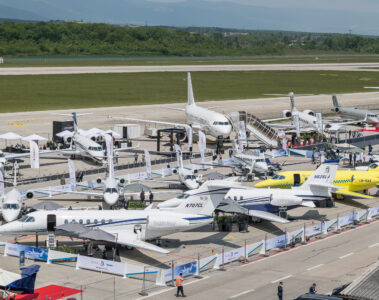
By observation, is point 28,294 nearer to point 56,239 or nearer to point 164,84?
point 56,239

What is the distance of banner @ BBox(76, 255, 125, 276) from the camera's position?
45.3 m

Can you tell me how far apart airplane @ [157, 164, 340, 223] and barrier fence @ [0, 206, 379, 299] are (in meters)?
2.02

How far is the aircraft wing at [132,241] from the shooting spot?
4697cm

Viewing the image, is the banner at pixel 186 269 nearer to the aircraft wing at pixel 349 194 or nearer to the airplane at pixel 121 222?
the airplane at pixel 121 222

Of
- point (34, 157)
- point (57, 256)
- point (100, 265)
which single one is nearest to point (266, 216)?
point (100, 265)

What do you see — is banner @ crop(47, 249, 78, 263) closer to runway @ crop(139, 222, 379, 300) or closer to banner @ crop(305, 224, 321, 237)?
runway @ crop(139, 222, 379, 300)

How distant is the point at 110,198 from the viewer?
59656mm

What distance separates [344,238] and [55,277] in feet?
76.7

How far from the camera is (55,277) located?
44.6m

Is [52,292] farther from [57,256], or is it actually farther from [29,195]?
[29,195]

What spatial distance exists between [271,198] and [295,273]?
12217mm

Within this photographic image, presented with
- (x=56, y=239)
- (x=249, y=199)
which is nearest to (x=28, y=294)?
(x=56, y=239)

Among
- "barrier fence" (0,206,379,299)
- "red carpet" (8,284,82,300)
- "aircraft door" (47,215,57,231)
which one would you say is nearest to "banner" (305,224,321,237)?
"barrier fence" (0,206,379,299)

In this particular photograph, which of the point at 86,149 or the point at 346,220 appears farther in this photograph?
the point at 86,149
